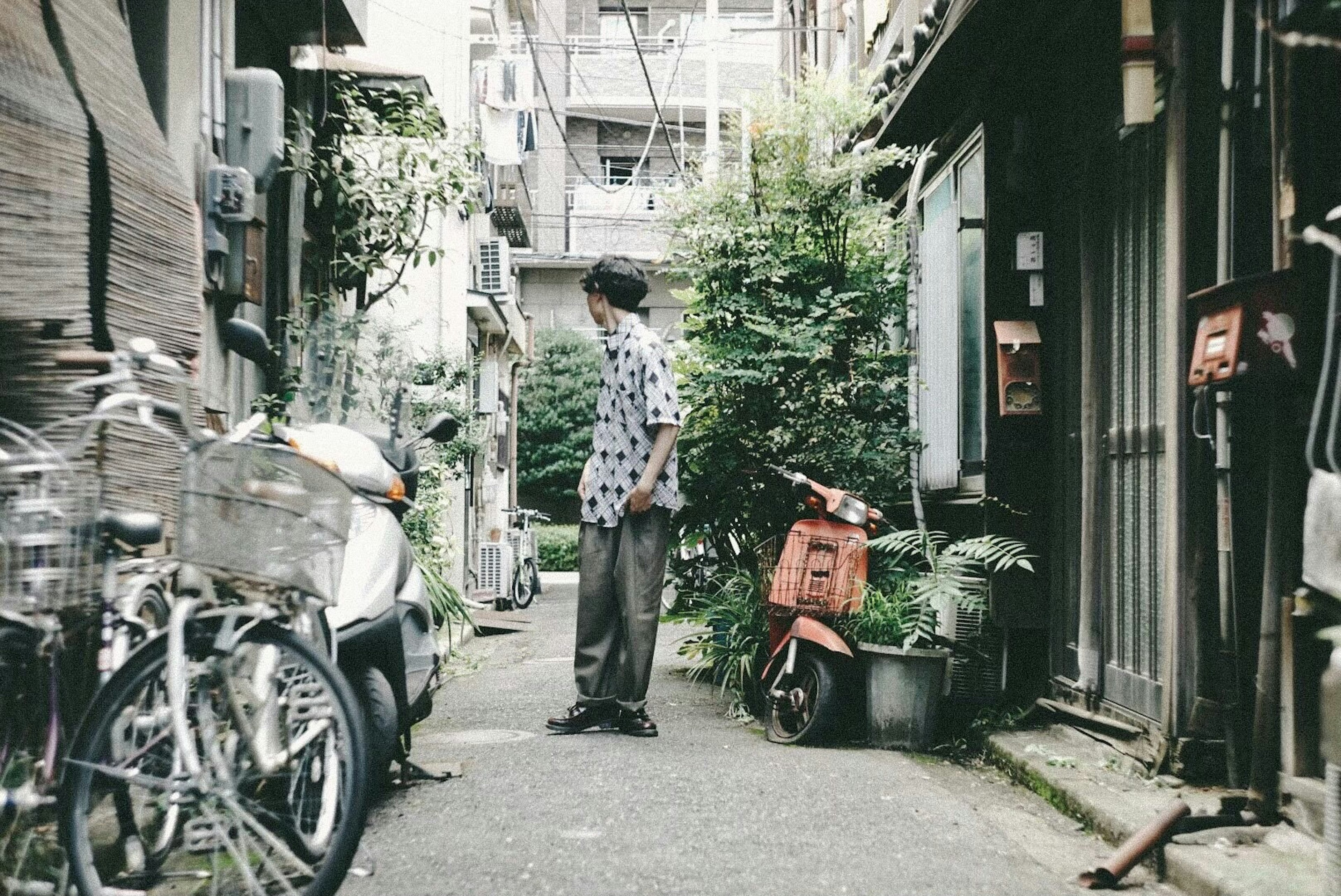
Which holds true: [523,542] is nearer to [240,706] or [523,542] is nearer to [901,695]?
[901,695]

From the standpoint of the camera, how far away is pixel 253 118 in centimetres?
640

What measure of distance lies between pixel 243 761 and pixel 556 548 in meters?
24.1

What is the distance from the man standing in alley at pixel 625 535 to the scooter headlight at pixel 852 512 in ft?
2.77

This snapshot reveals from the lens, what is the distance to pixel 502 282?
18.8 metres

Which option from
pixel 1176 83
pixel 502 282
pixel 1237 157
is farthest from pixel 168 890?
pixel 502 282

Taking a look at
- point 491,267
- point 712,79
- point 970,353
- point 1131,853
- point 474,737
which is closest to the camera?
point 1131,853

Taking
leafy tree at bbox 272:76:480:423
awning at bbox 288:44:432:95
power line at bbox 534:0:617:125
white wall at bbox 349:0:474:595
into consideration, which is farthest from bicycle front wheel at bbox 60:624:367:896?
power line at bbox 534:0:617:125

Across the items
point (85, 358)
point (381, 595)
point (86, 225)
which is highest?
point (86, 225)

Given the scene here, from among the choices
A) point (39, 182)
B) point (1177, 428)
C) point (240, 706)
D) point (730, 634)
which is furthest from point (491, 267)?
point (240, 706)

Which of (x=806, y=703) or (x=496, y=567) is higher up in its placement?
(x=806, y=703)

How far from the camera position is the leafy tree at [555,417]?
2911cm

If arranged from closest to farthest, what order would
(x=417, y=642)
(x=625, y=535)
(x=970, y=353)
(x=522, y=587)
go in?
(x=417, y=642) → (x=625, y=535) → (x=970, y=353) → (x=522, y=587)

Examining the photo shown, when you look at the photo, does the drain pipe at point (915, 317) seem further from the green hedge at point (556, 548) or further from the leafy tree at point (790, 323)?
the green hedge at point (556, 548)

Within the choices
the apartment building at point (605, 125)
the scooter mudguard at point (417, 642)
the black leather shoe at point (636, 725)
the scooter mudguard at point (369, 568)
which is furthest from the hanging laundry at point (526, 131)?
the scooter mudguard at point (369, 568)
